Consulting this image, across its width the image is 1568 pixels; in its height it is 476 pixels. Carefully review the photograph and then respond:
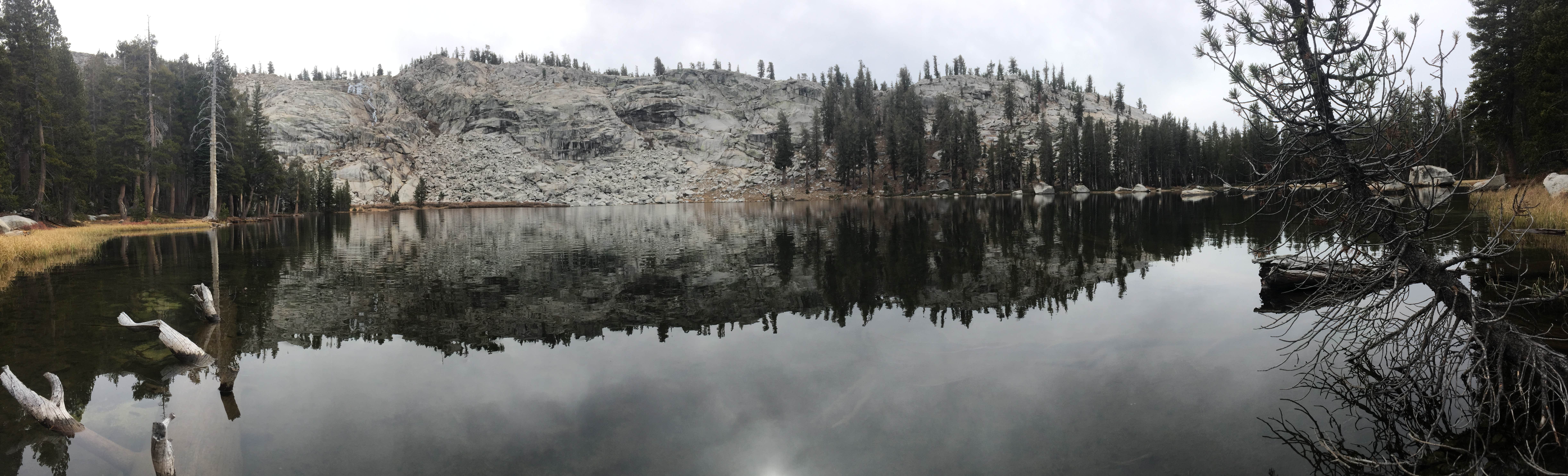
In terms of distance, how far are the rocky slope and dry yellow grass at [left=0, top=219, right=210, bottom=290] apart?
79649 millimetres

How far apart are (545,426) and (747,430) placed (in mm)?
2461

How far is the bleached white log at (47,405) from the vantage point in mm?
7215

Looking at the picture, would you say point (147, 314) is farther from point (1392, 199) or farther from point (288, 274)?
point (1392, 199)

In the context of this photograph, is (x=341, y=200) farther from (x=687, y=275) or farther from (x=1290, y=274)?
(x=1290, y=274)

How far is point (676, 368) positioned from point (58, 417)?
23.7 ft

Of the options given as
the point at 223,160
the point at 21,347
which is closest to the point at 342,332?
the point at 21,347

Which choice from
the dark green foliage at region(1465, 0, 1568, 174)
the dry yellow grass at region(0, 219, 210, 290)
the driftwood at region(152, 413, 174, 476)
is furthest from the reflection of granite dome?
the dark green foliage at region(1465, 0, 1568, 174)

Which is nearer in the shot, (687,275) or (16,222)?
(687,275)

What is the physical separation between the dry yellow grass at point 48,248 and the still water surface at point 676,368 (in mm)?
2679

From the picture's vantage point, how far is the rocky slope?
133 m

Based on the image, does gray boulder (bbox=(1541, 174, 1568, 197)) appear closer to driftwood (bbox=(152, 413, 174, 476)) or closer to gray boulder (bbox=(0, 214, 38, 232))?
driftwood (bbox=(152, 413, 174, 476))

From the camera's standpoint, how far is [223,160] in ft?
177

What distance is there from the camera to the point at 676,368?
32.1 feet

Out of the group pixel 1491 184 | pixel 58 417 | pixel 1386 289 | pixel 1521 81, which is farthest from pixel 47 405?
pixel 1521 81
